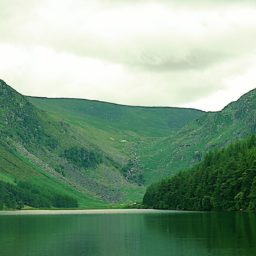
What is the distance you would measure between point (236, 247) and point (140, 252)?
1309 cm

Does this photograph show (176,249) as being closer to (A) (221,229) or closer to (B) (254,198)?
(A) (221,229)

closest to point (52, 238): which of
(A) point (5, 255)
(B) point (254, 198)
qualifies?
(A) point (5, 255)

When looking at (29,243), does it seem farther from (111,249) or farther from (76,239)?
(111,249)

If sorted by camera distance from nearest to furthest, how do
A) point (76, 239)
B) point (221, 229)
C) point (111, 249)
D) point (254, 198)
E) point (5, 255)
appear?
point (5, 255)
point (111, 249)
point (76, 239)
point (221, 229)
point (254, 198)

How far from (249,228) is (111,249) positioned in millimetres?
32895

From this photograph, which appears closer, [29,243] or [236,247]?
[236,247]

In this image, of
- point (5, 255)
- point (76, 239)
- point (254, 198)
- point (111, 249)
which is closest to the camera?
point (5, 255)

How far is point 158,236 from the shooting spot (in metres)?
108

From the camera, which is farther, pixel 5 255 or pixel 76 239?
pixel 76 239

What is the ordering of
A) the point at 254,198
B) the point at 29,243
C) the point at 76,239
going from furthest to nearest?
the point at 254,198, the point at 76,239, the point at 29,243

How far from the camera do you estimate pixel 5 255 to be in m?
79.3

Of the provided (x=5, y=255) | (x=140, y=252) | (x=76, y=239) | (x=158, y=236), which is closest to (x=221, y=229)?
(x=158, y=236)

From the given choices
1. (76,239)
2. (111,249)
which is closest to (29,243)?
(76,239)

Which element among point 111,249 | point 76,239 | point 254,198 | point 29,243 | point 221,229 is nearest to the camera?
point 111,249
